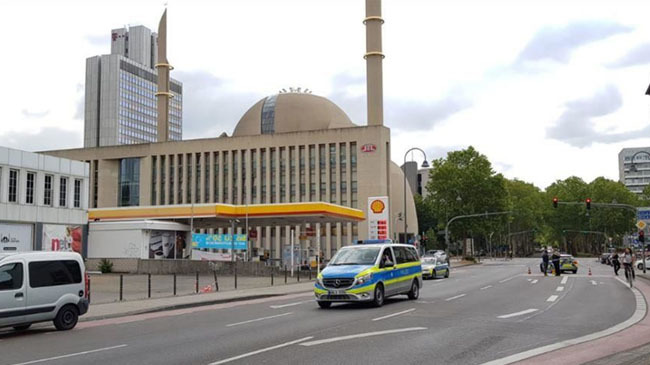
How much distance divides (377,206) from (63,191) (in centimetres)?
2200

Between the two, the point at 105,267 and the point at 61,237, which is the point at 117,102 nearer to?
the point at 61,237

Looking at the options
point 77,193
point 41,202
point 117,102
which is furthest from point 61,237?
point 117,102

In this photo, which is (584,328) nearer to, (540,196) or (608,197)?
(608,197)

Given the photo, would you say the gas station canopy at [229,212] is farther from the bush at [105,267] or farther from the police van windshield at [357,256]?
the police van windshield at [357,256]

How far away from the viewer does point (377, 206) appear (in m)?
45.8

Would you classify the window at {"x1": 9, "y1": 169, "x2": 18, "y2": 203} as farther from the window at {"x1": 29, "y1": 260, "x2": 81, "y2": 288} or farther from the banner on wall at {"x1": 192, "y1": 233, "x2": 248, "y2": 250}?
the window at {"x1": 29, "y1": 260, "x2": 81, "y2": 288}

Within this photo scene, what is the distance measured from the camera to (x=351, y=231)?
75.0 metres

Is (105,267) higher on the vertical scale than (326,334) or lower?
lower

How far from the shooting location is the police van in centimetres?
1747

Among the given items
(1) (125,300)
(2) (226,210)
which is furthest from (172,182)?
(1) (125,300)

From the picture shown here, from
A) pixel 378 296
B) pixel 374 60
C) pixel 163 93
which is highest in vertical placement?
pixel 374 60

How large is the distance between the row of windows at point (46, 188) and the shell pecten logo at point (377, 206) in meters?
21.0

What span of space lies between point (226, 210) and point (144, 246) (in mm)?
9438

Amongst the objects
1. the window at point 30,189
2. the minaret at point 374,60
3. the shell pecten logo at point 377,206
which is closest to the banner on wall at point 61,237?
the window at point 30,189
